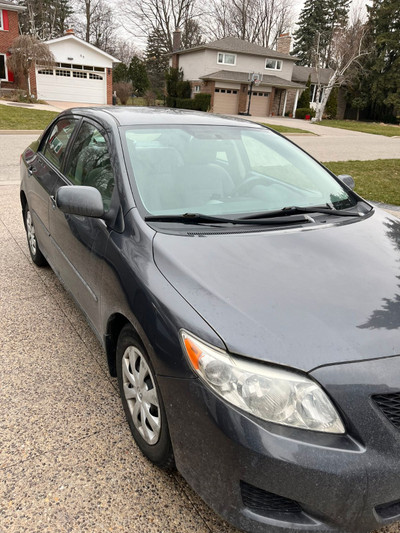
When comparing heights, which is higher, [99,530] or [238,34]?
[238,34]

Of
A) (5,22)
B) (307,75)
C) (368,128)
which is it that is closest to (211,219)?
(368,128)

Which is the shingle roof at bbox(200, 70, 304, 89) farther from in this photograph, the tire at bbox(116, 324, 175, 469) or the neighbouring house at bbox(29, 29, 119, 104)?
the tire at bbox(116, 324, 175, 469)

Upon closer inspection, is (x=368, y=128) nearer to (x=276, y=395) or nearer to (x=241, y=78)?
(x=241, y=78)

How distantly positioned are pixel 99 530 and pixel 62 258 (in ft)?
6.16

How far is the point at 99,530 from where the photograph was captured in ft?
5.95

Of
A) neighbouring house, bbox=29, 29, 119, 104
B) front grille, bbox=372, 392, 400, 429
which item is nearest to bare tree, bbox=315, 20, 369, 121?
neighbouring house, bbox=29, 29, 119, 104

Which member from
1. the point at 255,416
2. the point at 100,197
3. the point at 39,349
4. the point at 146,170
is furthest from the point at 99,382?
the point at 255,416

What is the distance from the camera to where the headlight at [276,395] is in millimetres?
1473

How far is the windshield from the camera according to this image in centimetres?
254

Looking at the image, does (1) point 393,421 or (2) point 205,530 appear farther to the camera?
(2) point 205,530

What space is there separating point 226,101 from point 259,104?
120 inches

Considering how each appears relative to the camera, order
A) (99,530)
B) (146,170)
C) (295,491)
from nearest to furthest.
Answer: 1. (295,491)
2. (99,530)
3. (146,170)

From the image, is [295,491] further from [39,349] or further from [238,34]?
[238,34]

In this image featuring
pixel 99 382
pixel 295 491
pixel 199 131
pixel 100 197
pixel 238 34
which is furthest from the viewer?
pixel 238 34
